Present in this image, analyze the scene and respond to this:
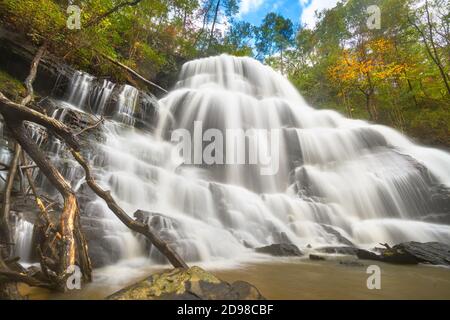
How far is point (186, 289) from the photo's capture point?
2.16 metres

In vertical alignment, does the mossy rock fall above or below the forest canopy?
below

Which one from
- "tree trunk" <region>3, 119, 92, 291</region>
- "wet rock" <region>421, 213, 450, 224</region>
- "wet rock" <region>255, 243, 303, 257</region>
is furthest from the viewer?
"wet rock" <region>421, 213, 450, 224</region>

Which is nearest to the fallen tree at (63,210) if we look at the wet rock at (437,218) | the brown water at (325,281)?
the brown water at (325,281)

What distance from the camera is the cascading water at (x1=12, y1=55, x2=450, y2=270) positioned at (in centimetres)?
603

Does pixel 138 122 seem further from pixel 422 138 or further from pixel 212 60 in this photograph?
pixel 422 138

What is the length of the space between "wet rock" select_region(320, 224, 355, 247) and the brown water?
6.96 ft

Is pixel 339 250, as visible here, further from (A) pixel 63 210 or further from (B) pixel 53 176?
(B) pixel 53 176

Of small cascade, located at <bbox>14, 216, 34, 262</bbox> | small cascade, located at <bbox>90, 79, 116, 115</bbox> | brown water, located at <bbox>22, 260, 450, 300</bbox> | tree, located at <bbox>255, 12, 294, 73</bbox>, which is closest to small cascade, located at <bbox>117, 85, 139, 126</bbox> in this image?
small cascade, located at <bbox>90, 79, 116, 115</bbox>

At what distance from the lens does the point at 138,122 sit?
37.5 ft

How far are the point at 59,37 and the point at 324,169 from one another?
11.7 m

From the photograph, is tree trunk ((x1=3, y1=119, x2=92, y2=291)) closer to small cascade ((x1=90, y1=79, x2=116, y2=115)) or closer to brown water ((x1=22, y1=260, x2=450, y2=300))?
brown water ((x1=22, y1=260, x2=450, y2=300))

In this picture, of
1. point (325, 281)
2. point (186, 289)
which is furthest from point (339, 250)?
point (186, 289)

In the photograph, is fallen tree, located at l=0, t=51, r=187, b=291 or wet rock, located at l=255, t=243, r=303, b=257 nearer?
fallen tree, located at l=0, t=51, r=187, b=291
